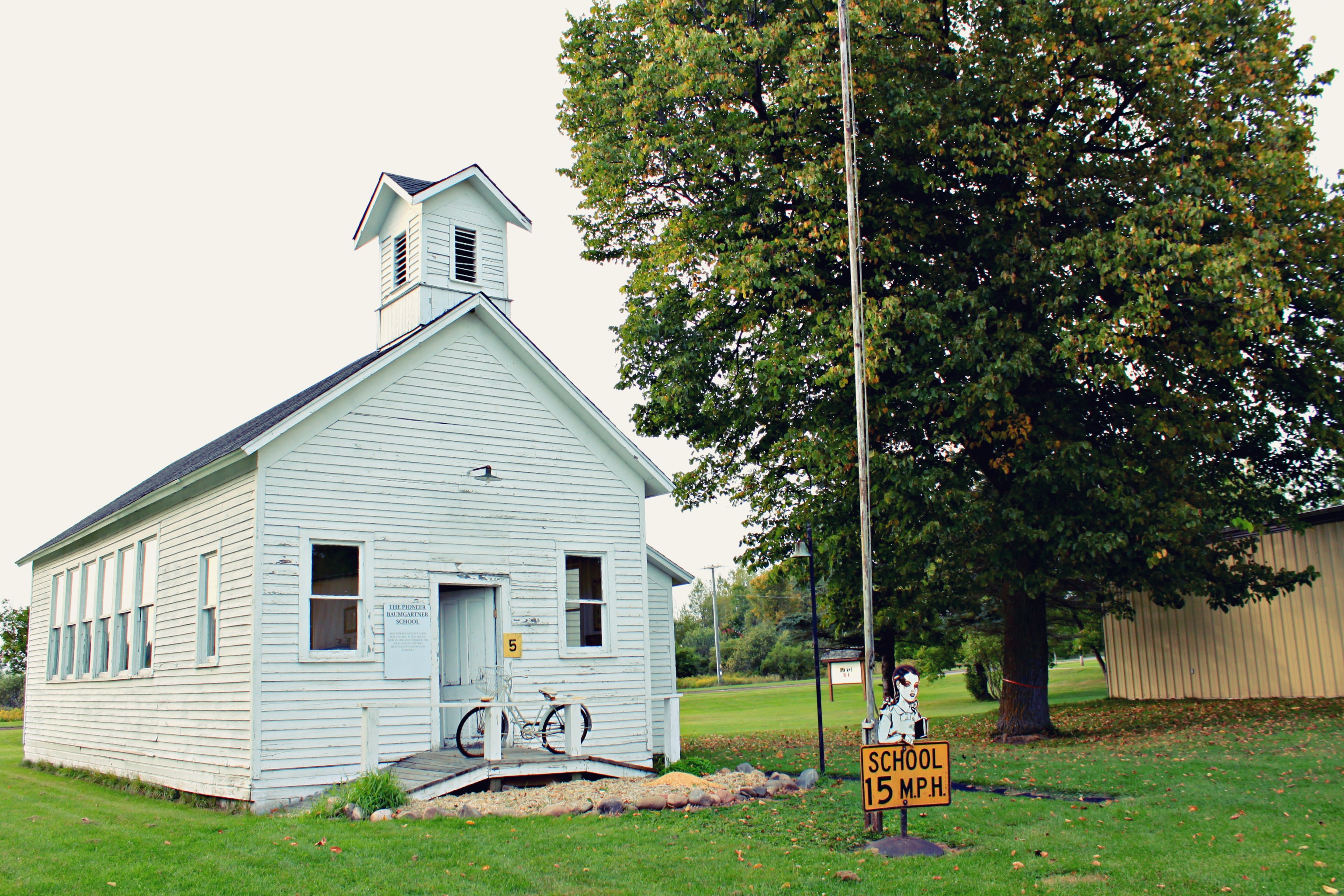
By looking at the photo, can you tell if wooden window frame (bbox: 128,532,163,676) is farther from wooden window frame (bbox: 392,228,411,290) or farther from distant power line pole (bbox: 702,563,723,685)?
distant power line pole (bbox: 702,563,723,685)

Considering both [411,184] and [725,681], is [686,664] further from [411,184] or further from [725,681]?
[411,184]

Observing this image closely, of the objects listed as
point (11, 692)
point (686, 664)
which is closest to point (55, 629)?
point (686, 664)

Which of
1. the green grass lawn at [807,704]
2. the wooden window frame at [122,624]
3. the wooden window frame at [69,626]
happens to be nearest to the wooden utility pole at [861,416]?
the green grass lawn at [807,704]

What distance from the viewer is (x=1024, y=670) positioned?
20.2 m

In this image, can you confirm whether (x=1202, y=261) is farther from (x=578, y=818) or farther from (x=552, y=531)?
(x=578, y=818)

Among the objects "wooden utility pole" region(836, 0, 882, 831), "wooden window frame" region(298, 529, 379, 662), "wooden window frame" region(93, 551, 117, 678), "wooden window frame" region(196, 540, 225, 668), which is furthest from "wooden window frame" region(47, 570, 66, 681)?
Result: "wooden utility pole" region(836, 0, 882, 831)

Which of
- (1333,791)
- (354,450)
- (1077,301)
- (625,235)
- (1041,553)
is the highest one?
(625,235)

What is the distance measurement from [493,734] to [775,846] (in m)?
4.99

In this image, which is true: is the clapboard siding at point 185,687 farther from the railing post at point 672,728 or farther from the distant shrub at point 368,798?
the railing post at point 672,728

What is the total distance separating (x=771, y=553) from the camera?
825 inches

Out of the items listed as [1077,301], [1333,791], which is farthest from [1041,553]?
[1333,791]

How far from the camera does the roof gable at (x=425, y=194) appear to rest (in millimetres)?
17844

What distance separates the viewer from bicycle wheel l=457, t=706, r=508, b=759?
47.0 ft

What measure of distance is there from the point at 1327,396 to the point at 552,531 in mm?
13528
